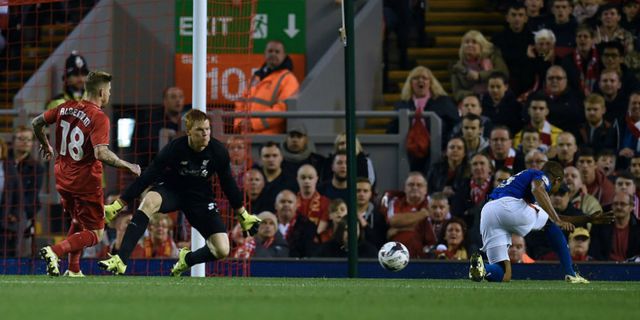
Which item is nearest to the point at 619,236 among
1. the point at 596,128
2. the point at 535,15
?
the point at 596,128

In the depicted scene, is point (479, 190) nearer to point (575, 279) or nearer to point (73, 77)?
point (575, 279)

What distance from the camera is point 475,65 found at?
1842 cm

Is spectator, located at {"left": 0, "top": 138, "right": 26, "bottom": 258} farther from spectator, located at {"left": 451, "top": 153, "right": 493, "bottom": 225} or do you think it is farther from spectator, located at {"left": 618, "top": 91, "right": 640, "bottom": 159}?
spectator, located at {"left": 618, "top": 91, "right": 640, "bottom": 159}

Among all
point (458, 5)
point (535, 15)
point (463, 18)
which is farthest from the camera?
point (458, 5)

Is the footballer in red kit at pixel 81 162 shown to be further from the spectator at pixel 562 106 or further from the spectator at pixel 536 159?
the spectator at pixel 562 106

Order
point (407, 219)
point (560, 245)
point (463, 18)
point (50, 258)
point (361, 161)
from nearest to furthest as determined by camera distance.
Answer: point (50, 258) < point (560, 245) < point (407, 219) < point (361, 161) < point (463, 18)

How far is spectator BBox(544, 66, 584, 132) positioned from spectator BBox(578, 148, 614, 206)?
A: 3.22 feet

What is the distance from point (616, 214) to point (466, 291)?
5.23 meters

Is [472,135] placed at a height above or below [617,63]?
below

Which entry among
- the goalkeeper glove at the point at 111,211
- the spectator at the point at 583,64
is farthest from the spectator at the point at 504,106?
the goalkeeper glove at the point at 111,211

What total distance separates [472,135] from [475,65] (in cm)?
165

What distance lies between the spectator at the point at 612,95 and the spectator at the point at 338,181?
308cm

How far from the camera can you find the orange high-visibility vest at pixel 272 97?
18.9 m

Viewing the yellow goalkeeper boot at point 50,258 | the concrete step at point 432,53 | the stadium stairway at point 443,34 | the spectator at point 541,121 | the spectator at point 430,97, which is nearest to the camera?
the yellow goalkeeper boot at point 50,258
